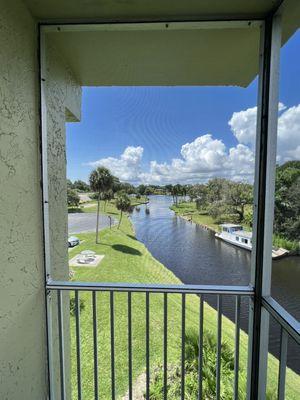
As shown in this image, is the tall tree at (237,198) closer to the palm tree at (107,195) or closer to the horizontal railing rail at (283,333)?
the horizontal railing rail at (283,333)

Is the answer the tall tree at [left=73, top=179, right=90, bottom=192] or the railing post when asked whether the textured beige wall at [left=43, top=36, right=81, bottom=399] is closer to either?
the tall tree at [left=73, top=179, right=90, bottom=192]

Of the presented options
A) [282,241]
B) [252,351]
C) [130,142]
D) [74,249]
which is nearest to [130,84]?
[130,142]

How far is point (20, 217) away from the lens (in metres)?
1.32

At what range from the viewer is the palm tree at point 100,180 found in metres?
1.77

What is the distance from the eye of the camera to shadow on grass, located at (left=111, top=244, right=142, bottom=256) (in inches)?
68.0

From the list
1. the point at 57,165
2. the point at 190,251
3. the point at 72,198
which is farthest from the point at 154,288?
the point at 57,165

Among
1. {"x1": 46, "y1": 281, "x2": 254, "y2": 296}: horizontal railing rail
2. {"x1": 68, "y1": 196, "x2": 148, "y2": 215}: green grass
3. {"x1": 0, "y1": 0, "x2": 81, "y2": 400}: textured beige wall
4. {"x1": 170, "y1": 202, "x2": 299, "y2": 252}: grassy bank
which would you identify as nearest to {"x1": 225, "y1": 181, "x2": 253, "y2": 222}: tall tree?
{"x1": 170, "y1": 202, "x2": 299, "y2": 252}: grassy bank

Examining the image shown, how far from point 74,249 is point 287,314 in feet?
5.02

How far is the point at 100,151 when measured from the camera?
6.00ft

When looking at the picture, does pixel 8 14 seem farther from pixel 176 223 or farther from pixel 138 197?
pixel 176 223

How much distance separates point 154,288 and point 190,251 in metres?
0.34

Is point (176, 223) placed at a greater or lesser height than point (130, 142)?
lesser

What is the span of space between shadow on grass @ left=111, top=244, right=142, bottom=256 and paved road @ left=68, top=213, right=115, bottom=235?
0.17 metres

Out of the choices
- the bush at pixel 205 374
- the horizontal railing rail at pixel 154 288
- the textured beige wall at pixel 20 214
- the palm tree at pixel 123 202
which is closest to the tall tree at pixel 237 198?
the horizontal railing rail at pixel 154 288
